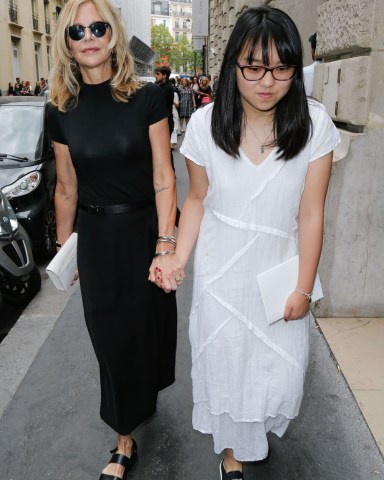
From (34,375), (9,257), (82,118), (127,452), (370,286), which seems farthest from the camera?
(9,257)

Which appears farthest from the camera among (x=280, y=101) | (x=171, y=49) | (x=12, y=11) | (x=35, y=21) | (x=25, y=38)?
(x=171, y=49)

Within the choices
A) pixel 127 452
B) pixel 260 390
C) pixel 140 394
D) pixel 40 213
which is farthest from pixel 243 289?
pixel 40 213

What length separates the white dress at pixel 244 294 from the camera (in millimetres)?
1908

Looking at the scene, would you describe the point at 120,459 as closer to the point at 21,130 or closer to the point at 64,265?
the point at 64,265

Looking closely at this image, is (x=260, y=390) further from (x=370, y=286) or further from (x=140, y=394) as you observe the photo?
(x=370, y=286)

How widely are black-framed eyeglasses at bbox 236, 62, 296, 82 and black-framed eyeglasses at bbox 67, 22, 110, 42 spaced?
0.70 meters

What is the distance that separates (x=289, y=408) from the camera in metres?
2.15

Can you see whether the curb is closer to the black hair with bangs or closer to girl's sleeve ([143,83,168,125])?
girl's sleeve ([143,83,168,125])

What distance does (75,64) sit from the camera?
2311mm

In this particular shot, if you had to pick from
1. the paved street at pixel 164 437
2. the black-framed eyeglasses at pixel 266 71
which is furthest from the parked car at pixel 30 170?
the black-framed eyeglasses at pixel 266 71

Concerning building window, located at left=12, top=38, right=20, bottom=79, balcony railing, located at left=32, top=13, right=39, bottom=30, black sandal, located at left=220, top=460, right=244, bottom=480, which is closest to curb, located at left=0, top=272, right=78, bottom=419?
black sandal, located at left=220, top=460, right=244, bottom=480

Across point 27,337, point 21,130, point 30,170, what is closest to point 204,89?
point 21,130

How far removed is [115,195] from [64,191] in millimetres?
299

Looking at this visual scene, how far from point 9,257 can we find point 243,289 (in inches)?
116
